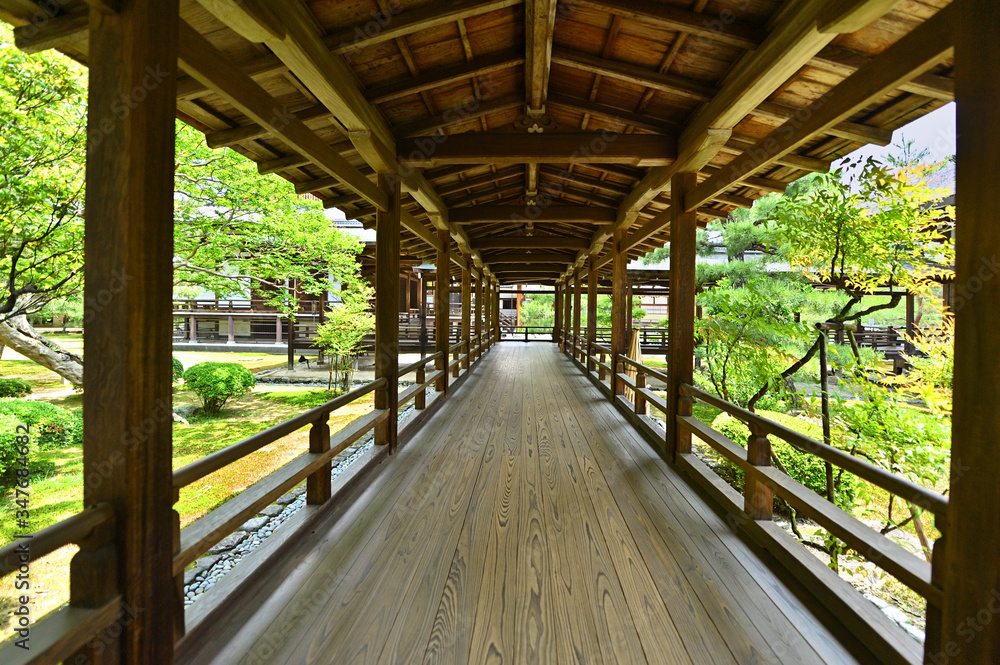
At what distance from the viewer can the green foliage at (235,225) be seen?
7098 millimetres

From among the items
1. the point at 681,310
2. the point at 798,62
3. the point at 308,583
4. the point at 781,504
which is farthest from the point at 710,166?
the point at 308,583

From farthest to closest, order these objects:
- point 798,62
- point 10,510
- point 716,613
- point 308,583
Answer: point 10,510 < point 798,62 < point 308,583 < point 716,613

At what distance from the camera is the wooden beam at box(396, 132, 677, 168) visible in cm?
407

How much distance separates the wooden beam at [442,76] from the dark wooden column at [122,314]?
200 cm

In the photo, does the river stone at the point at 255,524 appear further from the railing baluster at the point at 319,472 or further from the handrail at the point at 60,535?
the handrail at the point at 60,535

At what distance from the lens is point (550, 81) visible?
381 cm

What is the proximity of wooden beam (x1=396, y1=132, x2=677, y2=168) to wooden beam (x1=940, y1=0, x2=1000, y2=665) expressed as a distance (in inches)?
106

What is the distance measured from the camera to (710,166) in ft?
15.1

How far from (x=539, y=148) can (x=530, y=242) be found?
17.5 ft

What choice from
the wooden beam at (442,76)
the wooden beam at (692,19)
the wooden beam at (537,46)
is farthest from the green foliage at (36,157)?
the wooden beam at (692,19)

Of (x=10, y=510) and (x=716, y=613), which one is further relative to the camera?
(x=10, y=510)

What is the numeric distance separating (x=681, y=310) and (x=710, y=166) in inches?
65.8

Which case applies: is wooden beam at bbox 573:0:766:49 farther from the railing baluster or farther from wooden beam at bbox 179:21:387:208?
the railing baluster

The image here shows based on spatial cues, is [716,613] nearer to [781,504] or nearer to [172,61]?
[172,61]
